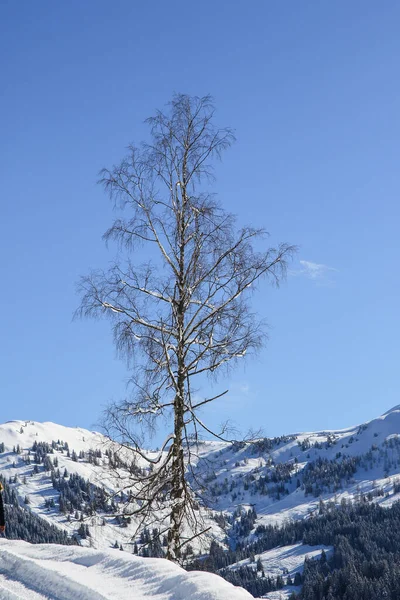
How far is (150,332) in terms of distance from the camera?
14.0m

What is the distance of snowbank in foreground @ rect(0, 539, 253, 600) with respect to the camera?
7711mm

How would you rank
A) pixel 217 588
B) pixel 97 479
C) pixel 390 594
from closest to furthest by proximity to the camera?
pixel 217 588 < pixel 97 479 < pixel 390 594

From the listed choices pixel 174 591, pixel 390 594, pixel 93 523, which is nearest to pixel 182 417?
pixel 93 523

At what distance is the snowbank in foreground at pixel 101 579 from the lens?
771 centimetres

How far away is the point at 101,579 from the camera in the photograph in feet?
28.3

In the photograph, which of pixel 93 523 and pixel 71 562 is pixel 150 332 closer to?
pixel 93 523

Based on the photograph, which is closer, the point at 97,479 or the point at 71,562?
the point at 71,562

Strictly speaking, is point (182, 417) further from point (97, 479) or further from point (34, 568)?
point (34, 568)

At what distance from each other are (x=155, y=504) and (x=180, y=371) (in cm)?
259

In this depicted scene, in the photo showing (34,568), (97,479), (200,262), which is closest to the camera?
(34,568)

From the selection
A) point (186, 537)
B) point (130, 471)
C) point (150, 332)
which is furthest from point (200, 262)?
point (186, 537)

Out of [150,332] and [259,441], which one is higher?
[150,332]

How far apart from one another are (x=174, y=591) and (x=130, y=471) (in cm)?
599

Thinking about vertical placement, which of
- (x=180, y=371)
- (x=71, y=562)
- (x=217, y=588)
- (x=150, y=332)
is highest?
(x=150, y=332)
